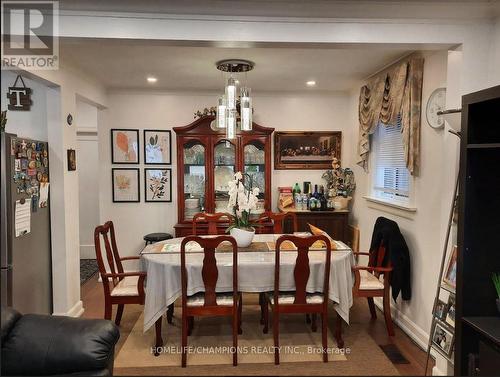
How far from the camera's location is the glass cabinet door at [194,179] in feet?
15.0

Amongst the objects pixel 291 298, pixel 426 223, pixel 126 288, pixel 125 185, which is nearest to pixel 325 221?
pixel 426 223

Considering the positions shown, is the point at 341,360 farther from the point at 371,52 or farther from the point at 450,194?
the point at 371,52

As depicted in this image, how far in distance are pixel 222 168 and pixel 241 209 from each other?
1.63 meters

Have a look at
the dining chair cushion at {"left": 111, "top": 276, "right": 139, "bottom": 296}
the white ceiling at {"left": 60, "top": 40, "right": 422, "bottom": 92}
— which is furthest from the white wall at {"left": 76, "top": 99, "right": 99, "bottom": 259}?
the dining chair cushion at {"left": 111, "top": 276, "right": 139, "bottom": 296}

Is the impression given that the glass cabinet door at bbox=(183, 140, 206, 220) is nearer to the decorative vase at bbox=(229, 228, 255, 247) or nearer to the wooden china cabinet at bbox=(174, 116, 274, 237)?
the wooden china cabinet at bbox=(174, 116, 274, 237)

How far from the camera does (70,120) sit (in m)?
3.39

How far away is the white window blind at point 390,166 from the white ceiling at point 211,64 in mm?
684

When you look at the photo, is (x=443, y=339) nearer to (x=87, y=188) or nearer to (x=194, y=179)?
(x=194, y=179)

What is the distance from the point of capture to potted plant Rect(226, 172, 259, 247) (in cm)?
307

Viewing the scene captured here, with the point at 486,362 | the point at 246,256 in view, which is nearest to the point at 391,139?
the point at 246,256

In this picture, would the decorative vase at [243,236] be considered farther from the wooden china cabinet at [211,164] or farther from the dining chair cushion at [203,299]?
the wooden china cabinet at [211,164]

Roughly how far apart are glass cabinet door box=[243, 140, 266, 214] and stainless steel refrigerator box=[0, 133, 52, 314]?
2316mm

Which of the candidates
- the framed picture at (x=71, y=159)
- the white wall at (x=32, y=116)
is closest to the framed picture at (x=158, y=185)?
the framed picture at (x=71, y=159)

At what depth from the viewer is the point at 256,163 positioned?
467cm
